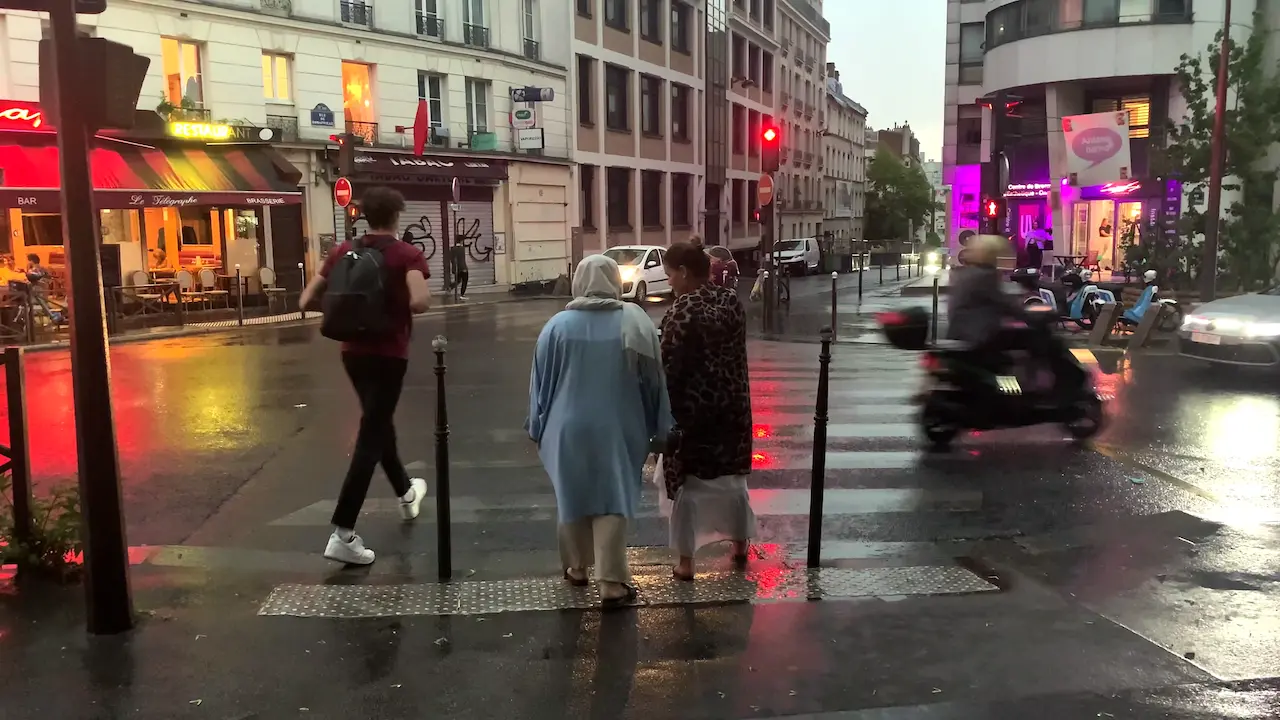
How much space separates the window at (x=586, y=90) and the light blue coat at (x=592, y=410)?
1309 inches

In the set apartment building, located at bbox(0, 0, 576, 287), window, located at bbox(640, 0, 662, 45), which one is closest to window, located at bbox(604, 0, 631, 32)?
window, located at bbox(640, 0, 662, 45)

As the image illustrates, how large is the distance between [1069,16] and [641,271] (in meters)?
15.9

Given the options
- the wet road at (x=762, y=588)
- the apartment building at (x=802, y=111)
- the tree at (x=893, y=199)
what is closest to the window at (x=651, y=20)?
the apartment building at (x=802, y=111)

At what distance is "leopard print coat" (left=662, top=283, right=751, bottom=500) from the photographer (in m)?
5.00

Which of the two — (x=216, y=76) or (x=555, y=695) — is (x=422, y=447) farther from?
(x=216, y=76)

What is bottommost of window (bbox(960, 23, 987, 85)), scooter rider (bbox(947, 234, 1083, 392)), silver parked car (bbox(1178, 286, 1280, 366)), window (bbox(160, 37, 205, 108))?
silver parked car (bbox(1178, 286, 1280, 366))

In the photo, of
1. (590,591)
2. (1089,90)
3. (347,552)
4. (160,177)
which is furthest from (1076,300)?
(160,177)

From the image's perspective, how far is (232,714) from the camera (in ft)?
11.8

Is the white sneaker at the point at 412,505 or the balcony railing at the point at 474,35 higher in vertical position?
the balcony railing at the point at 474,35

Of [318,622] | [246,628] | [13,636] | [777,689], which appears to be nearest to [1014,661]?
[777,689]

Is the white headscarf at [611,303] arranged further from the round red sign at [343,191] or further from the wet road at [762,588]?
the round red sign at [343,191]

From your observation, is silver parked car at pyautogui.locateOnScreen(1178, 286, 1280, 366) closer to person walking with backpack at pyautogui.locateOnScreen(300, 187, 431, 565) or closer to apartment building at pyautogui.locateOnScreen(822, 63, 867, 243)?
person walking with backpack at pyautogui.locateOnScreen(300, 187, 431, 565)

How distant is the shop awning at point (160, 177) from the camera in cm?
1941

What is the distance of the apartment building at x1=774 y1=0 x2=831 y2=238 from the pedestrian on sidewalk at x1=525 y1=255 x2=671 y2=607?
180ft
